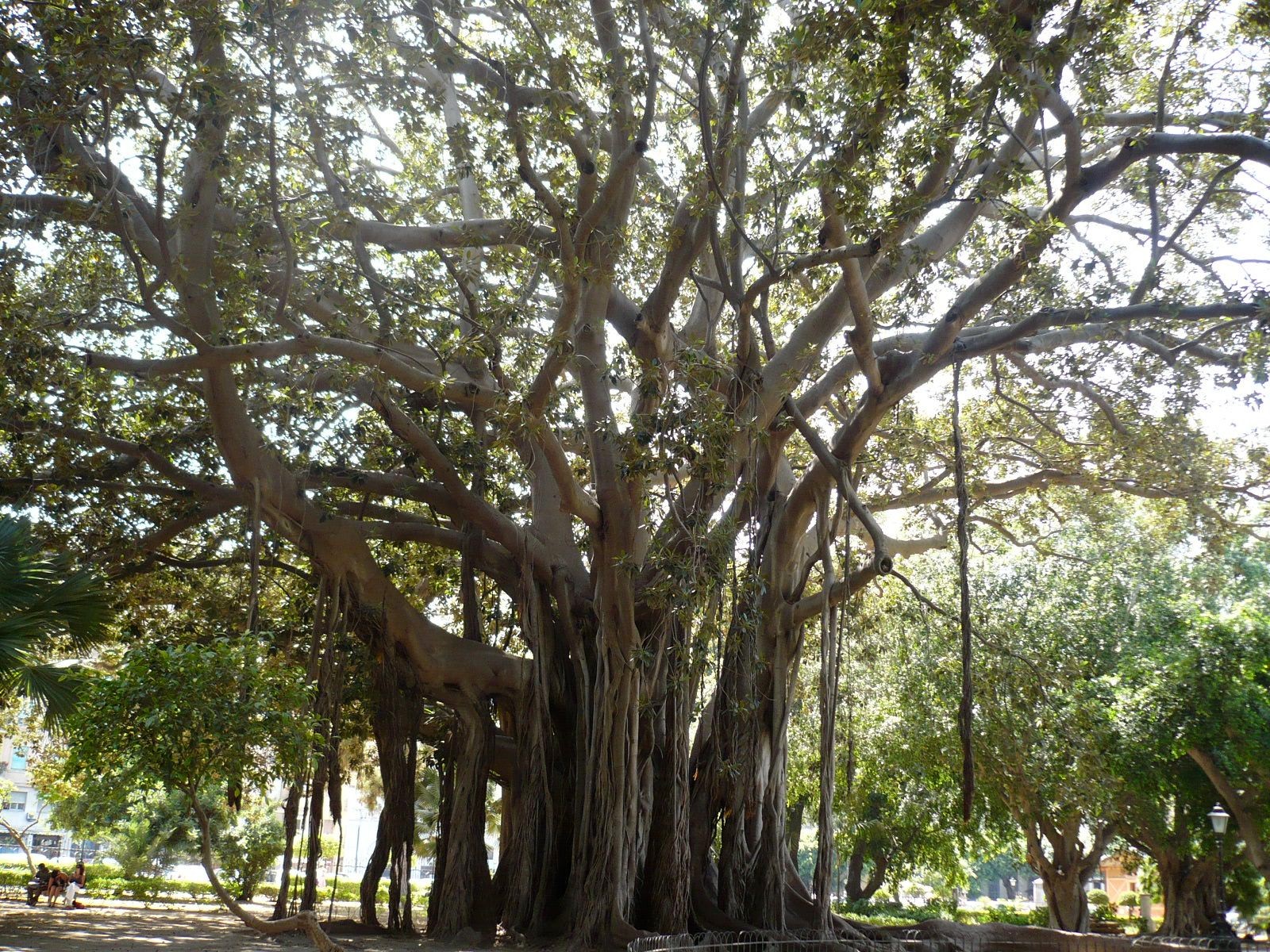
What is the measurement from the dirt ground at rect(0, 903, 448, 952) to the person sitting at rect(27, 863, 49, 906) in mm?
418

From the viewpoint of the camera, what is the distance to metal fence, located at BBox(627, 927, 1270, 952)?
7.13m

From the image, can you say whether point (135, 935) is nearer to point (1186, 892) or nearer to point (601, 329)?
point (601, 329)

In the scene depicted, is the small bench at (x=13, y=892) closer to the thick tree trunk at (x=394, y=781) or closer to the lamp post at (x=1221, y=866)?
the thick tree trunk at (x=394, y=781)

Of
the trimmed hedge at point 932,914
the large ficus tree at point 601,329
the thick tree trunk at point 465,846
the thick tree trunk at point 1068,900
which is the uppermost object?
the large ficus tree at point 601,329

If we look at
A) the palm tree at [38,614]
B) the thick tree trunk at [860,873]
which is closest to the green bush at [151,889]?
the thick tree trunk at [860,873]

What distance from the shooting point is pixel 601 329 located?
7.73m

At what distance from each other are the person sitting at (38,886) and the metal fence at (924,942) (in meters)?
7.91

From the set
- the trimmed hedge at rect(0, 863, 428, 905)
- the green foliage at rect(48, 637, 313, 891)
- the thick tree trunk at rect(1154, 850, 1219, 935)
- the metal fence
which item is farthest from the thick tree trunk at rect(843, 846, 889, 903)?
the green foliage at rect(48, 637, 313, 891)

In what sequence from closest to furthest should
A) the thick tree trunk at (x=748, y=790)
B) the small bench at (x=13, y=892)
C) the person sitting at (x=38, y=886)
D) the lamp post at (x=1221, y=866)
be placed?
the thick tree trunk at (x=748, y=790) → the lamp post at (x=1221, y=866) → the person sitting at (x=38, y=886) → the small bench at (x=13, y=892)

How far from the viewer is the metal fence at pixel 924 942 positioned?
7133mm

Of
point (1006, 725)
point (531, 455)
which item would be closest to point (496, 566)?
point (531, 455)

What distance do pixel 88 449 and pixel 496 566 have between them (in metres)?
3.83

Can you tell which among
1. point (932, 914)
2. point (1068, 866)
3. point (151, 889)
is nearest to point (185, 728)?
point (151, 889)

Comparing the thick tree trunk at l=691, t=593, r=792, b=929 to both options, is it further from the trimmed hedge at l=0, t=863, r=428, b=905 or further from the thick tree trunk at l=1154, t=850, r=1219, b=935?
the thick tree trunk at l=1154, t=850, r=1219, b=935
